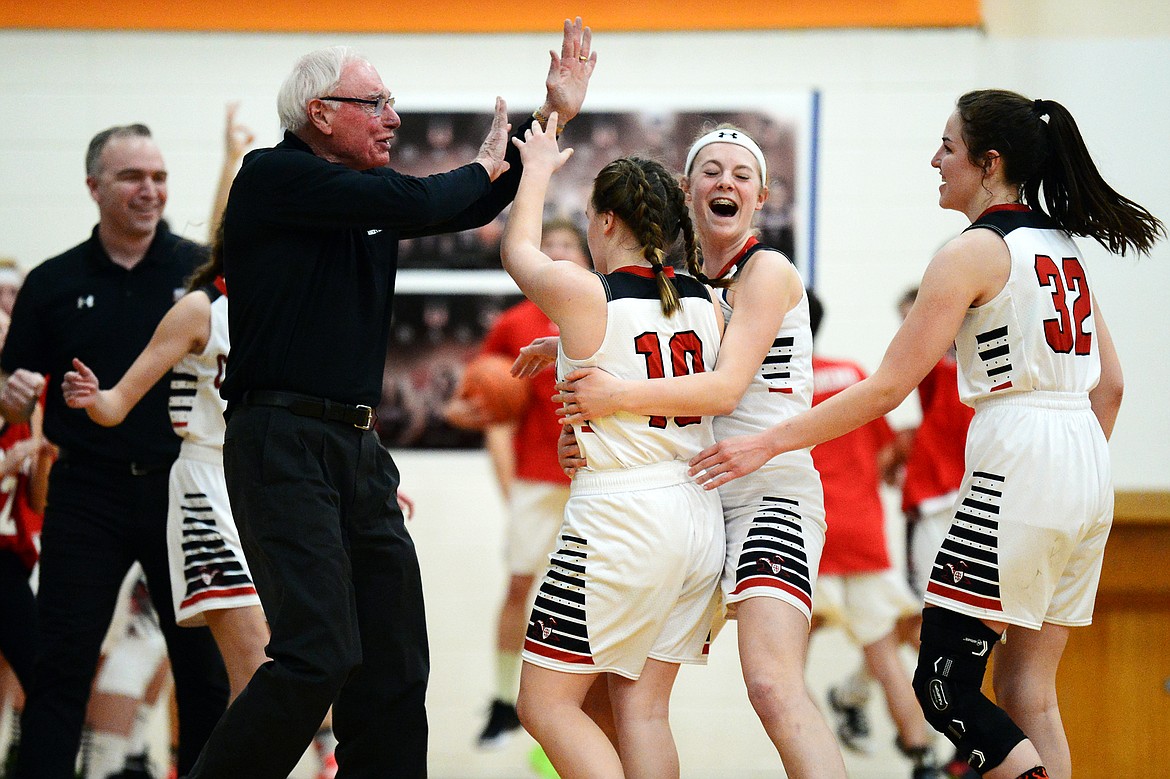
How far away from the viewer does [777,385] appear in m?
3.11

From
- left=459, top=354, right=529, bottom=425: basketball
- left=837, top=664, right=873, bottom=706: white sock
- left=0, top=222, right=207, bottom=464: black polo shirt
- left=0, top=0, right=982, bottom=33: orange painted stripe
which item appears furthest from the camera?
left=0, top=0, right=982, bottom=33: orange painted stripe

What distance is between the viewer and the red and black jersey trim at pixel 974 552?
112 inches

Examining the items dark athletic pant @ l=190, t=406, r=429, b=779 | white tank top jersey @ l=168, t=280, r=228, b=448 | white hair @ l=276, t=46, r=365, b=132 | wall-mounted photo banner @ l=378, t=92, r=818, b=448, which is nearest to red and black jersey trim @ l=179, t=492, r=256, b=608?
white tank top jersey @ l=168, t=280, r=228, b=448

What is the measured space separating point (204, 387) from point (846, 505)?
8.81 ft

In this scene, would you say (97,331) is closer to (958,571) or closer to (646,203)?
(646,203)

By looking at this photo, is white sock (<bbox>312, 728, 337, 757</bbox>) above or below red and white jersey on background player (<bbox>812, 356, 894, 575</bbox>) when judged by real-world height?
below

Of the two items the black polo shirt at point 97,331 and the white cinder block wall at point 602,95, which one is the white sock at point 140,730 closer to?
the black polo shirt at point 97,331

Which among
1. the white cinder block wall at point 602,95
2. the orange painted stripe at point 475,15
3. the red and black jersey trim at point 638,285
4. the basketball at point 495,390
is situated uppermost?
the orange painted stripe at point 475,15

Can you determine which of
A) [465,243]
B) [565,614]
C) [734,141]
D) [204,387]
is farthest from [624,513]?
[465,243]

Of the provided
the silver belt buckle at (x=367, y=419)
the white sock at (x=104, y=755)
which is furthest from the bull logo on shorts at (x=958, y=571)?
the white sock at (x=104, y=755)

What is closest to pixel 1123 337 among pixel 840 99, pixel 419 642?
pixel 840 99

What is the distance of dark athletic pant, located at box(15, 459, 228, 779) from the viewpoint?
3.68 m

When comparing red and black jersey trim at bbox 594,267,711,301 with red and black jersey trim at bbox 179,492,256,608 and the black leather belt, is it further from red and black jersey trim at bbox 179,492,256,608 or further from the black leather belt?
red and black jersey trim at bbox 179,492,256,608

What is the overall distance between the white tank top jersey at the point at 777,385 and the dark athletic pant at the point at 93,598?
1.80 m
